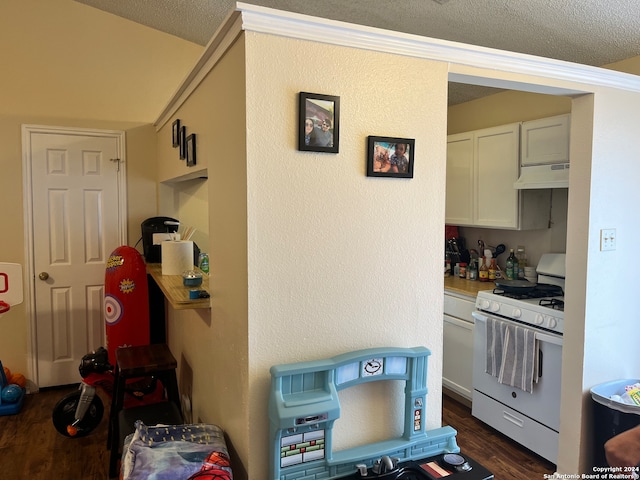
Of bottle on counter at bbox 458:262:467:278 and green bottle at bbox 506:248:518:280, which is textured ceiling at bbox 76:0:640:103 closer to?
green bottle at bbox 506:248:518:280

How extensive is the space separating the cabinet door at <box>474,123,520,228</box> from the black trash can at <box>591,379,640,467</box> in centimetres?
→ 121

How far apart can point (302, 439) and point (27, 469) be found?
6.56 feet

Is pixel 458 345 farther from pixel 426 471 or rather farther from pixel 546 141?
pixel 426 471

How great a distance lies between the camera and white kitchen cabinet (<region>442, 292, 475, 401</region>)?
3.33 meters

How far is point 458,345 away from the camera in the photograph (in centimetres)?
343

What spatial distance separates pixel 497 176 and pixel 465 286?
85 centimetres

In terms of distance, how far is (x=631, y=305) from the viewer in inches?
102

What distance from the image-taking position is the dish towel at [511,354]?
9.04ft

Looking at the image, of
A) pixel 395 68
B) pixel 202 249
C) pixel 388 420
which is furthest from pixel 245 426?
pixel 202 249

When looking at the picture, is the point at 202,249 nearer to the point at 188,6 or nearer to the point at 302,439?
the point at 188,6

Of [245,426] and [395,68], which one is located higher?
[395,68]

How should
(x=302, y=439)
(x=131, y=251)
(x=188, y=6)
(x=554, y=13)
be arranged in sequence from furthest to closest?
Result: (x=131, y=251)
(x=188, y=6)
(x=554, y=13)
(x=302, y=439)

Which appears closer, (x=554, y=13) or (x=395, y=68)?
(x=395, y=68)

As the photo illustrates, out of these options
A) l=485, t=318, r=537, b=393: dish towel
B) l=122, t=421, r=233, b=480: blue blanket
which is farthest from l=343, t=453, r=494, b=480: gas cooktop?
l=485, t=318, r=537, b=393: dish towel
